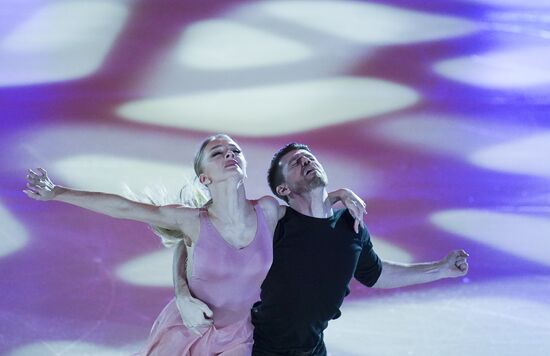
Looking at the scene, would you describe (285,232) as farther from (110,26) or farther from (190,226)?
(110,26)

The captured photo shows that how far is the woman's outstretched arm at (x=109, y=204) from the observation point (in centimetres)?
256

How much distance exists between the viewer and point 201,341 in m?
2.58

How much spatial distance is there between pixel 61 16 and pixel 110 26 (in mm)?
277

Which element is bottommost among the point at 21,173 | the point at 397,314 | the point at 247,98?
the point at 397,314

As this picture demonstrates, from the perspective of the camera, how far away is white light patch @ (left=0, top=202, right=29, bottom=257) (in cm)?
399

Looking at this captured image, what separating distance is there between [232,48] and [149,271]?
1.35m

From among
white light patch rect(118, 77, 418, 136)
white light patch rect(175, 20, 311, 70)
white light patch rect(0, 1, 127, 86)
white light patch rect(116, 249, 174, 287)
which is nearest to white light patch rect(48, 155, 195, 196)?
white light patch rect(118, 77, 418, 136)

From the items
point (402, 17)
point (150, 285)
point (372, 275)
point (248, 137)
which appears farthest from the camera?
point (402, 17)

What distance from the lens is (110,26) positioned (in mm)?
4465

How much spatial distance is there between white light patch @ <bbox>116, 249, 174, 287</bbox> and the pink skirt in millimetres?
1391

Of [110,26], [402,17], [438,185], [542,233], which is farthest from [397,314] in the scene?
[110,26]

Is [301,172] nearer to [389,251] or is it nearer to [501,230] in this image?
[389,251]

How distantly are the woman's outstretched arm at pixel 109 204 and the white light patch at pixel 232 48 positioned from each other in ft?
6.63

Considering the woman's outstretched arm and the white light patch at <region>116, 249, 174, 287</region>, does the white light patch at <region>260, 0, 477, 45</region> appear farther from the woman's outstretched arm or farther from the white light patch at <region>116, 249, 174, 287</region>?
the woman's outstretched arm
